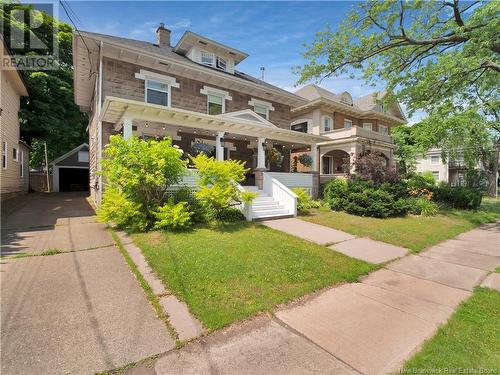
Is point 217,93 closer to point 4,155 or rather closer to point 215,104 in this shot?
point 215,104

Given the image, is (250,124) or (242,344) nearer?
(242,344)

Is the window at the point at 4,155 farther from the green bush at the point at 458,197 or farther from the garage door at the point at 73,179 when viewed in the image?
the green bush at the point at 458,197

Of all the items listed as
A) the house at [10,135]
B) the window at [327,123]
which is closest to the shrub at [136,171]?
the house at [10,135]

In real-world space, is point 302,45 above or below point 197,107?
above

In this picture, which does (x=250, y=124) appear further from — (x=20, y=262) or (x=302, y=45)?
(x=20, y=262)

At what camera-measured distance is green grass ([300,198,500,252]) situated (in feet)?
26.8

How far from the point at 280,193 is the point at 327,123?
39.6 feet

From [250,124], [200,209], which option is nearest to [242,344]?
[200,209]

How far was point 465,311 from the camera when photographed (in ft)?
12.6

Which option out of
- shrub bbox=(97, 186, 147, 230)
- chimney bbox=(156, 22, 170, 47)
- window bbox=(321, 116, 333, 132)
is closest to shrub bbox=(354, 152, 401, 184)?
window bbox=(321, 116, 333, 132)

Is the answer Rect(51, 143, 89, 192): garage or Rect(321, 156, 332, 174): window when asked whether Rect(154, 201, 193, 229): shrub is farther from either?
Rect(51, 143, 89, 192): garage

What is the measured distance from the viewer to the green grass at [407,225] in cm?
817

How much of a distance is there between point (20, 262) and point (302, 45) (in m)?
13.6

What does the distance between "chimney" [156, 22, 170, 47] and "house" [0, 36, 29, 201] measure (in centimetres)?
762
